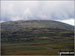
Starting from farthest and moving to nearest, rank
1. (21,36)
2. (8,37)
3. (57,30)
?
(57,30) → (21,36) → (8,37)

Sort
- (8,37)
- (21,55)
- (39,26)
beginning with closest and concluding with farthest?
(21,55) → (8,37) → (39,26)

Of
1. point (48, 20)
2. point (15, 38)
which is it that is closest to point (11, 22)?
point (15, 38)

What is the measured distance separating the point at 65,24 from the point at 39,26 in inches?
267

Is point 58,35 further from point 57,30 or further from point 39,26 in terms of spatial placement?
point 39,26

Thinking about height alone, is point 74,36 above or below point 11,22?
below

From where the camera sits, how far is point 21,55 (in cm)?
2300

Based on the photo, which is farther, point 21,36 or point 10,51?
point 21,36

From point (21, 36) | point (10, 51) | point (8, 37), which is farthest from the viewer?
point (21, 36)

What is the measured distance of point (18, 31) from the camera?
32812 millimetres

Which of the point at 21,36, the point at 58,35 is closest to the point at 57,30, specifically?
the point at 58,35

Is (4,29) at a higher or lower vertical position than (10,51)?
higher

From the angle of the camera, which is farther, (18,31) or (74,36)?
(18,31)

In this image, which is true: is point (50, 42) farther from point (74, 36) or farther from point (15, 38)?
point (15, 38)

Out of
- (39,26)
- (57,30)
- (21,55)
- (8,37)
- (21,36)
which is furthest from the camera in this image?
(39,26)
